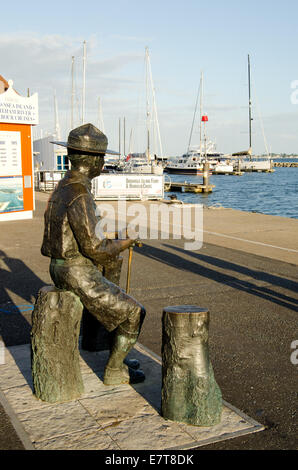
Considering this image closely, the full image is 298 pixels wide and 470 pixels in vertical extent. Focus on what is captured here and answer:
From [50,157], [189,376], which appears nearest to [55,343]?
[189,376]

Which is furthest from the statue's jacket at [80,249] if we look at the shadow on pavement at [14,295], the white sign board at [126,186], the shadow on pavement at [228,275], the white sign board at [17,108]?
the white sign board at [126,186]

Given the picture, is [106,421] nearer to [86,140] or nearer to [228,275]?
[86,140]

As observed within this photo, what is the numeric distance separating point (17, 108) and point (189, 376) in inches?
547

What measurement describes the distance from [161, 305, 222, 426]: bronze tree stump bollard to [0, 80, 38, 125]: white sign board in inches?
529

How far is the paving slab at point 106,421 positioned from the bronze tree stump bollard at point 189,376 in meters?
0.08

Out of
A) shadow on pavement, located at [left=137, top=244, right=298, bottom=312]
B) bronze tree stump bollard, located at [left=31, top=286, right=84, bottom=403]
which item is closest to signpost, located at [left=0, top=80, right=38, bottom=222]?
shadow on pavement, located at [left=137, top=244, right=298, bottom=312]

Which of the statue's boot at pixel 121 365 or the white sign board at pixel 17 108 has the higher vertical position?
the white sign board at pixel 17 108

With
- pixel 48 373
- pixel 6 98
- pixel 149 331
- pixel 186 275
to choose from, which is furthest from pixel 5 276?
pixel 6 98

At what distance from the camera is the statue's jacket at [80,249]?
390 cm

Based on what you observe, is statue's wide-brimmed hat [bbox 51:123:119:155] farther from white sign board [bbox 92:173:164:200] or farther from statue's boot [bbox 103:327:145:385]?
white sign board [bbox 92:173:164:200]

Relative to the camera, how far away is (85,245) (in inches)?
154

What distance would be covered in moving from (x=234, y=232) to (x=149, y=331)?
856 centimetres

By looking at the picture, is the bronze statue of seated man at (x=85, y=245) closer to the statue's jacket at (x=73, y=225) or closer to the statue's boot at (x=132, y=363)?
the statue's jacket at (x=73, y=225)
